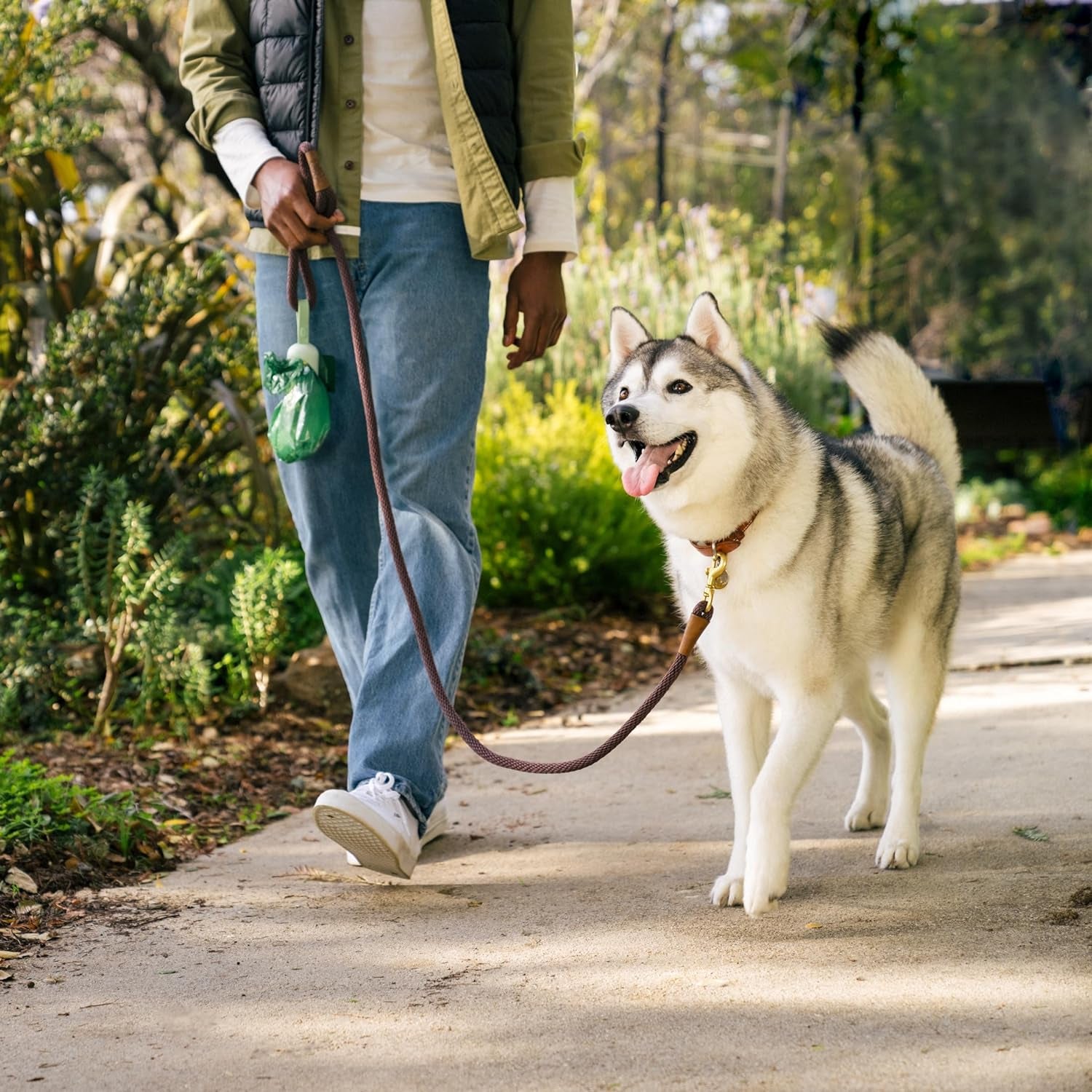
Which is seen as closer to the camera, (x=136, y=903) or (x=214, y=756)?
(x=136, y=903)

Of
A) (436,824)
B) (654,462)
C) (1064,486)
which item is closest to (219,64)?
(654,462)

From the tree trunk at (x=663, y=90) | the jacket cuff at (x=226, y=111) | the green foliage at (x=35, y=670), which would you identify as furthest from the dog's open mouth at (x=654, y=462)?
the tree trunk at (x=663, y=90)

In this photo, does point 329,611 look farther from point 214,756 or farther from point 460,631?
point 214,756

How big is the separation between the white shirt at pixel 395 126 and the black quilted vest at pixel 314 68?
0.08 m

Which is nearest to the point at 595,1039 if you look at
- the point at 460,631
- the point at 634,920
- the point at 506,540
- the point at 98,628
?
the point at 634,920

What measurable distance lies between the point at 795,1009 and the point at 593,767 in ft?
6.66

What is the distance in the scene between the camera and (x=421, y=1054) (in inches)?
82.7

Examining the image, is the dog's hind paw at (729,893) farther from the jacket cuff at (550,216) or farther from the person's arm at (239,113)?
the person's arm at (239,113)

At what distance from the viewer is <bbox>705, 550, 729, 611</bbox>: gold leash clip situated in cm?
281

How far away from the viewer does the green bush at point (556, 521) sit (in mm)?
6379

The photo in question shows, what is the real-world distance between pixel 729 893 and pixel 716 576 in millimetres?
654

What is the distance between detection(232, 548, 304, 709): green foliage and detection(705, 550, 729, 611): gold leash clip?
2.21m

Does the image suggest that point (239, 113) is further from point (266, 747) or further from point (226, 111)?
point (266, 747)

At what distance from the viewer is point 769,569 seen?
2807 mm
